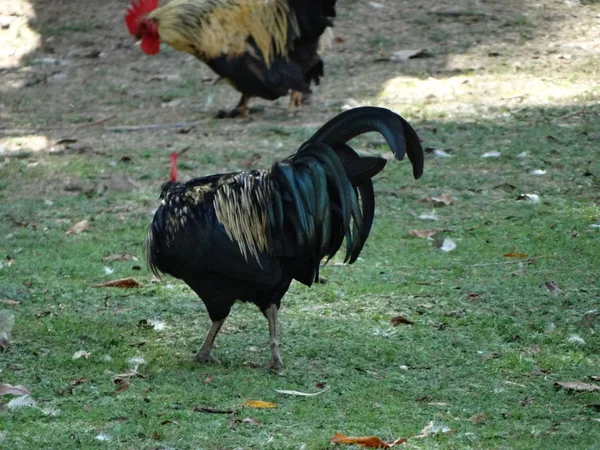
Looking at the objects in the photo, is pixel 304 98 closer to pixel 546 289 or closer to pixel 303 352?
pixel 546 289

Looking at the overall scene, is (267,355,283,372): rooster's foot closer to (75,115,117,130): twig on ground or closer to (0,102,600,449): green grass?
(0,102,600,449): green grass

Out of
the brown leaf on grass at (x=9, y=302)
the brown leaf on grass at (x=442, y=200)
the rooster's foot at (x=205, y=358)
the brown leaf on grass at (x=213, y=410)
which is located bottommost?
the brown leaf on grass at (x=442, y=200)

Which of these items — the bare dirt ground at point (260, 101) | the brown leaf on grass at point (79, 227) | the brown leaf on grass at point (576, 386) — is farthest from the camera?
the bare dirt ground at point (260, 101)

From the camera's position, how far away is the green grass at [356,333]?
449 centimetres

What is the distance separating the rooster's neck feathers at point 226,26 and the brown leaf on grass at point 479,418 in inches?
280

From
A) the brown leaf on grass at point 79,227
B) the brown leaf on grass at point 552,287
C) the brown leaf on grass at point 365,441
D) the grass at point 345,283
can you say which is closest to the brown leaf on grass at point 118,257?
the grass at point 345,283

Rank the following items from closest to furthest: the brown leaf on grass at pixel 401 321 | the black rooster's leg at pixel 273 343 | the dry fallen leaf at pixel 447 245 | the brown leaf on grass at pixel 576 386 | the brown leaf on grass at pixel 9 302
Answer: the brown leaf on grass at pixel 576 386, the black rooster's leg at pixel 273 343, the brown leaf on grass at pixel 401 321, the brown leaf on grass at pixel 9 302, the dry fallen leaf at pixel 447 245

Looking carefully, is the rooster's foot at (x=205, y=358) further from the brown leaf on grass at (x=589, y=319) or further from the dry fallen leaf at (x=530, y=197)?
the dry fallen leaf at (x=530, y=197)

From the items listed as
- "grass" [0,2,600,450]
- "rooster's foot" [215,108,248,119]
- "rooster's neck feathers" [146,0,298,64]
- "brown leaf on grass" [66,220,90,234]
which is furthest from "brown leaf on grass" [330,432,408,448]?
"rooster's foot" [215,108,248,119]

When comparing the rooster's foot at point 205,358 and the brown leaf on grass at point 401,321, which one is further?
the brown leaf on grass at point 401,321

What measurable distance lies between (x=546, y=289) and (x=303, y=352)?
1.82m

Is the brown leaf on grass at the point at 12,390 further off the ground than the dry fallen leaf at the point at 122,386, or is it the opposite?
the brown leaf on grass at the point at 12,390

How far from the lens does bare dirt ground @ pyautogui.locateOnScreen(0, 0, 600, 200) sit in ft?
35.0

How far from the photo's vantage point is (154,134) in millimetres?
10688
